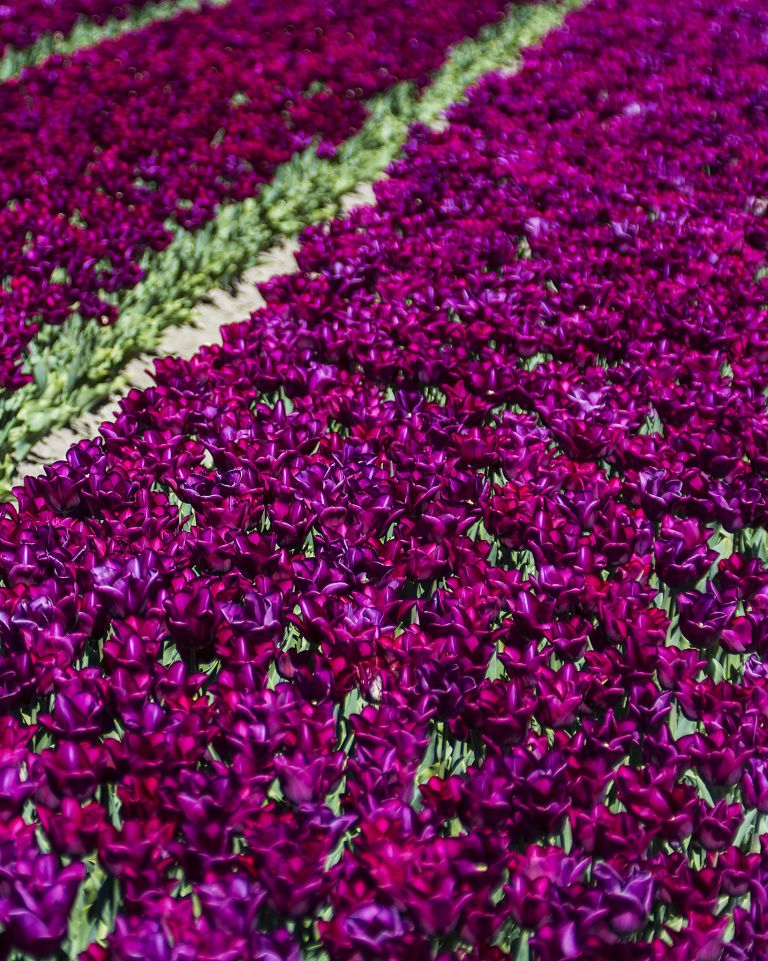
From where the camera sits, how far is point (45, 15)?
450 inches

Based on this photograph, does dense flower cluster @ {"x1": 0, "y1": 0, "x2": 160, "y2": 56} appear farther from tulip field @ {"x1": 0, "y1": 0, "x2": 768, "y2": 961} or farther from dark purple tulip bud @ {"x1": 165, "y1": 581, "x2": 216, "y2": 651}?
dark purple tulip bud @ {"x1": 165, "y1": 581, "x2": 216, "y2": 651}

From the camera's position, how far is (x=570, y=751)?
2.41m

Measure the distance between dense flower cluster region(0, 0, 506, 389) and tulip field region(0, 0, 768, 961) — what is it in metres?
0.07

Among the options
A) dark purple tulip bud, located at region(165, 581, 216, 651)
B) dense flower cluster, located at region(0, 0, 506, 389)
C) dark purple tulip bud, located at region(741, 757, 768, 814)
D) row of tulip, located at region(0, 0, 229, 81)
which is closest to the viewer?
dark purple tulip bud, located at region(741, 757, 768, 814)

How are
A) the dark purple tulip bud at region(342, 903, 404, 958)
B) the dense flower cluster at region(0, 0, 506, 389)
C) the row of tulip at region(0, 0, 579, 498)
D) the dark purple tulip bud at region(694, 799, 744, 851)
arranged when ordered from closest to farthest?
the dark purple tulip bud at region(342, 903, 404, 958) < the dark purple tulip bud at region(694, 799, 744, 851) < the row of tulip at region(0, 0, 579, 498) < the dense flower cluster at region(0, 0, 506, 389)

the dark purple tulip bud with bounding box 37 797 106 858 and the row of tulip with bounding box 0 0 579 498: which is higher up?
the dark purple tulip bud with bounding box 37 797 106 858

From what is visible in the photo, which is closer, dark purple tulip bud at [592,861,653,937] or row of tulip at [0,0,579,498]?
dark purple tulip bud at [592,861,653,937]

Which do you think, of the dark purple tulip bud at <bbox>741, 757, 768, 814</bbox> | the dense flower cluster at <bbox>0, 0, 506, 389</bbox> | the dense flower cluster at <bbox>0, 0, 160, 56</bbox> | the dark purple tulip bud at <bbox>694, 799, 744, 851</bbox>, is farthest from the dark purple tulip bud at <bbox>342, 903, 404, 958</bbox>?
the dense flower cluster at <bbox>0, 0, 160, 56</bbox>

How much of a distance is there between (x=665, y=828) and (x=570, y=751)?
29cm

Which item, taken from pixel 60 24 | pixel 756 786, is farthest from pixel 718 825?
pixel 60 24

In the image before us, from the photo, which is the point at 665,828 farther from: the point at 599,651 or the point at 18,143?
the point at 18,143

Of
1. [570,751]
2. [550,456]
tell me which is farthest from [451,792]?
[550,456]

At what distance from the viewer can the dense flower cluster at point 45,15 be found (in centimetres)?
1064

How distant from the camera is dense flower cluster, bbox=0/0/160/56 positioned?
10.6m
